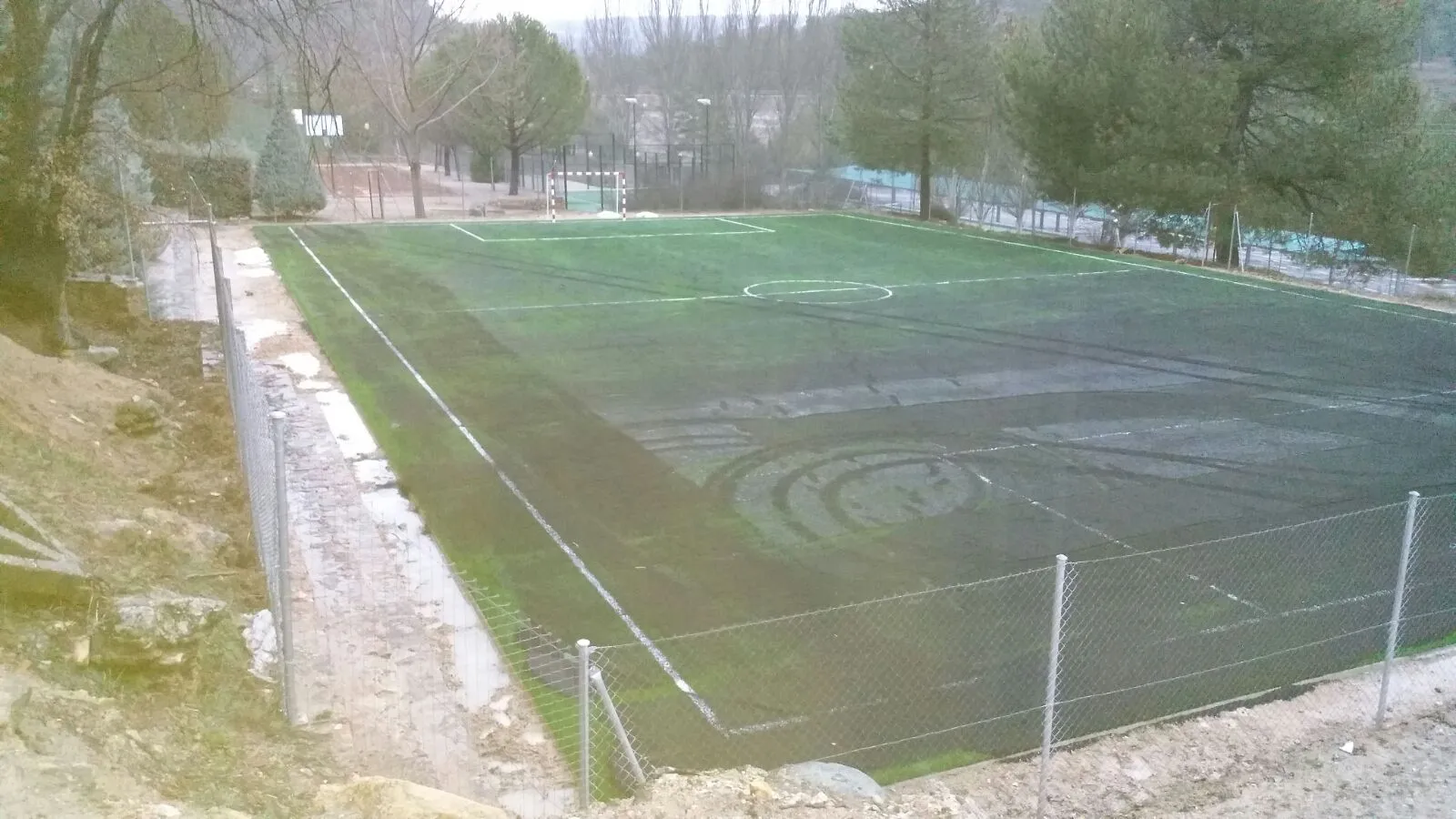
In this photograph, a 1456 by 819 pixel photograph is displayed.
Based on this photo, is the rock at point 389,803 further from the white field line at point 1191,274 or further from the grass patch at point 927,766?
the white field line at point 1191,274

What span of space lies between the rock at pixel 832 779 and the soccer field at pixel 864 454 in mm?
287

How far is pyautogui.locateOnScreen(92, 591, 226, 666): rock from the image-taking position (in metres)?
6.29

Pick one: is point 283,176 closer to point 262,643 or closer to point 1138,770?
point 262,643

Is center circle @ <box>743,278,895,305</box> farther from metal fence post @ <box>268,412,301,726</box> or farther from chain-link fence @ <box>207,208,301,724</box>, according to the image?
metal fence post @ <box>268,412,301,726</box>

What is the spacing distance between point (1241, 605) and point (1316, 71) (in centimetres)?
2504

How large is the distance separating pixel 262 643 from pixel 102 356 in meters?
8.85

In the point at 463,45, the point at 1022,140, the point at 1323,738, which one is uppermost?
the point at 463,45

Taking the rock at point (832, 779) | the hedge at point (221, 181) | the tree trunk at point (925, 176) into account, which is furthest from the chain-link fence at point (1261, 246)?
the hedge at point (221, 181)

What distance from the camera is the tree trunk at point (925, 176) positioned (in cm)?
3881

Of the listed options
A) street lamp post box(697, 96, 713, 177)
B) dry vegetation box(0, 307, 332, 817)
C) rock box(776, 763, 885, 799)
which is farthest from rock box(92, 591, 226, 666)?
street lamp post box(697, 96, 713, 177)

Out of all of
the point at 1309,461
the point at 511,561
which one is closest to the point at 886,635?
the point at 511,561

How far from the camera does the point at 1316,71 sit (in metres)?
29.0

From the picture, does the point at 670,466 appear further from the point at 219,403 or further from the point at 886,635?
the point at 219,403

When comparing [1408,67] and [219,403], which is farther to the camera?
[1408,67]
